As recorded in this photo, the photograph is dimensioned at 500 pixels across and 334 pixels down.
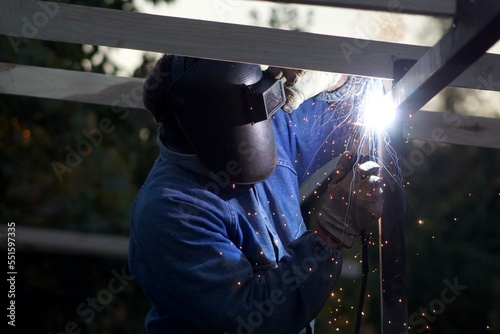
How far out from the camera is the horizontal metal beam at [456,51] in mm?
1672

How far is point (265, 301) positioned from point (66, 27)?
2.90 ft

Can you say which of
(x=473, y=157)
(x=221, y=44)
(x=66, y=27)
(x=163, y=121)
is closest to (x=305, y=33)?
(x=221, y=44)

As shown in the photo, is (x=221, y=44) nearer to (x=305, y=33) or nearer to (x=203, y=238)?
(x=305, y=33)

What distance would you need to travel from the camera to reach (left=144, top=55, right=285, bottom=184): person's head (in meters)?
2.49

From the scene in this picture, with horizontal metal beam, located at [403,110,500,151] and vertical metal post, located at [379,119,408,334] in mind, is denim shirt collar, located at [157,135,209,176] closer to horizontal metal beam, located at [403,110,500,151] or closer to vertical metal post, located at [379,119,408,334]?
vertical metal post, located at [379,119,408,334]

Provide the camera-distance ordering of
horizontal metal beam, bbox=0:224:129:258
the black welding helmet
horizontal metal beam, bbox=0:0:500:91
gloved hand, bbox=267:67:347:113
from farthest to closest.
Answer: horizontal metal beam, bbox=0:224:129:258 → gloved hand, bbox=267:67:347:113 → the black welding helmet → horizontal metal beam, bbox=0:0:500:91

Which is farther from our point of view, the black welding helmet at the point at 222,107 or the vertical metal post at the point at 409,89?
the black welding helmet at the point at 222,107

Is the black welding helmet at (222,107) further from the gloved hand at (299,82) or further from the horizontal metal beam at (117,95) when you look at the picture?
the horizontal metal beam at (117,95)

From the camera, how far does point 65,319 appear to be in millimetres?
6664

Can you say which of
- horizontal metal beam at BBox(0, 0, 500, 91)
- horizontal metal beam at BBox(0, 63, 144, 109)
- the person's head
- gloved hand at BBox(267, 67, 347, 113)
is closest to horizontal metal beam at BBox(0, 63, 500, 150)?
horizontal metal beam at BBox(0, 63, 144, 109)

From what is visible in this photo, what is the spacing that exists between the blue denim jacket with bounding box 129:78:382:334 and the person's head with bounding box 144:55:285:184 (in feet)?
0.28

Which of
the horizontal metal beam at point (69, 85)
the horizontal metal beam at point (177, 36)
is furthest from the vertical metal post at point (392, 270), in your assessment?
the horizontal metal beam at point (69, 85)

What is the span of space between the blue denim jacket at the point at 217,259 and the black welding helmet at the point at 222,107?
9 cm

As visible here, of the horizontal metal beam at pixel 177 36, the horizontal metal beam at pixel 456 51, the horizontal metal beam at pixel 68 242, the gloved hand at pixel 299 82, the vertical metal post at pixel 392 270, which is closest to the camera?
the horizontal metal beam at pixel 456 51
